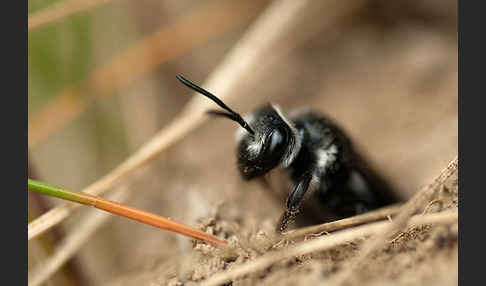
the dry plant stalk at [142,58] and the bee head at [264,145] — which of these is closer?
the bee head at [264,145]

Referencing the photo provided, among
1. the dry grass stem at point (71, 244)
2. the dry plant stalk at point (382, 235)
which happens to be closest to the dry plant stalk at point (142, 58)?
the dry grass stem at point (71, 244)

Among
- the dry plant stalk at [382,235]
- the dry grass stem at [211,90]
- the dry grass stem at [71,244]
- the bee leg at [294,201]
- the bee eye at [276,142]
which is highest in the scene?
the dry grass stem at [211,90]

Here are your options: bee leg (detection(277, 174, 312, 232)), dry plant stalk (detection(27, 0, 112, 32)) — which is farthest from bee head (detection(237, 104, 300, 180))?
dry plant stalk (detection(27, 0, 112, 32))

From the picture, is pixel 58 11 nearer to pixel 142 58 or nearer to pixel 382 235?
pixel 142 58

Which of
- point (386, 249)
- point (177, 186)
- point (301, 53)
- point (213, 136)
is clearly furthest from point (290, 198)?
point (301, 53)

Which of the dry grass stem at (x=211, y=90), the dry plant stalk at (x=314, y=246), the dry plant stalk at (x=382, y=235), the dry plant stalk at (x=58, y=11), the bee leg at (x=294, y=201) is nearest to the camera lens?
the dry plant stalk at (x=382, y=235)

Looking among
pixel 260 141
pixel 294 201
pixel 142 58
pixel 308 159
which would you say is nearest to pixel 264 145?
pixel 260 141

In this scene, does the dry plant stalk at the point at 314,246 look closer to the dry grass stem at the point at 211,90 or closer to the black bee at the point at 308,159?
the black bee at the point at 308,159
